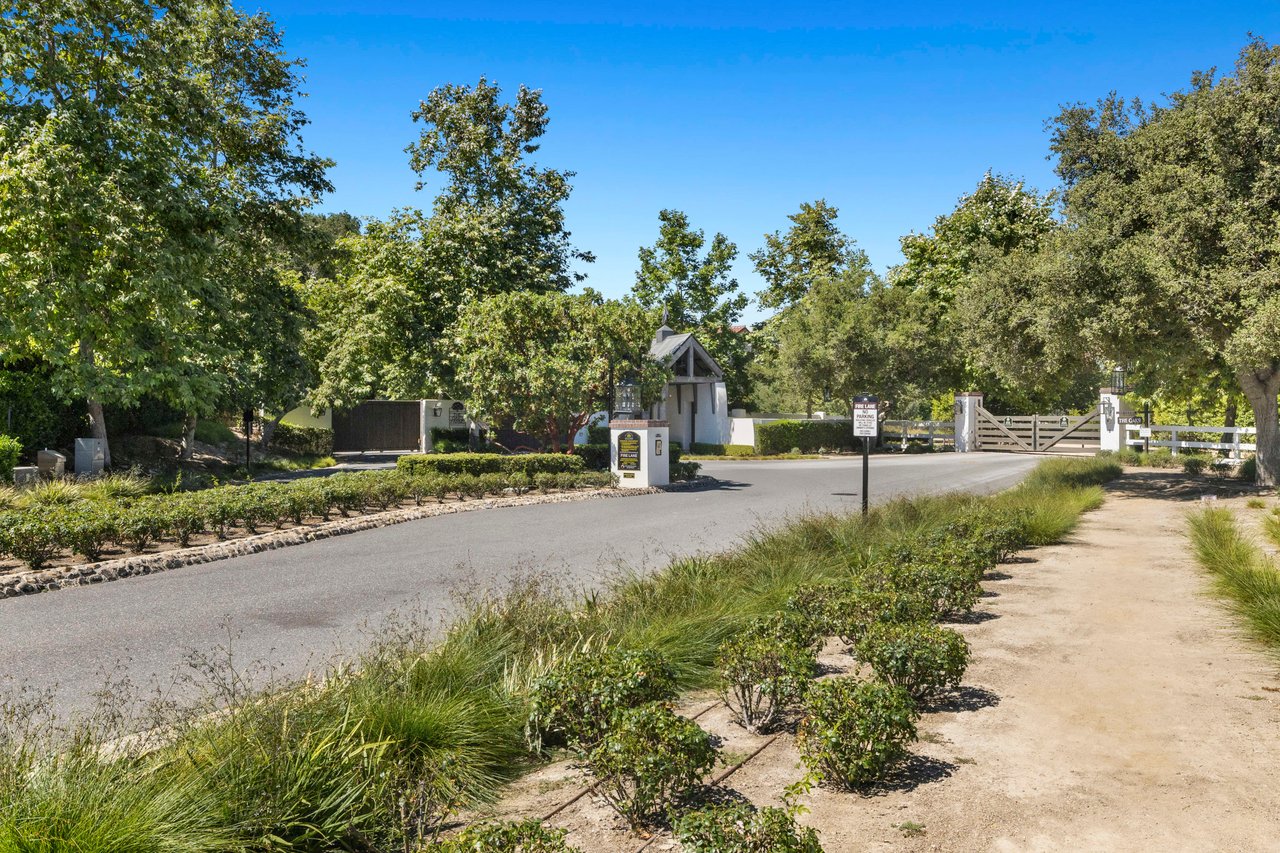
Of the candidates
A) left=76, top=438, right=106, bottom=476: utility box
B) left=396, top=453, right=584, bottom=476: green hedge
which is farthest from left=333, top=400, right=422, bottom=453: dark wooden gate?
left=76, top=438, right=106, bottom=476: utility box

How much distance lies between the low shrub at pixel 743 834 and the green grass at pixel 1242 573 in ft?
17.4

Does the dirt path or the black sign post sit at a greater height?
the black sign post

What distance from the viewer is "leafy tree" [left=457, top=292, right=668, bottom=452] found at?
2311cm

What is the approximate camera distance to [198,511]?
12500mm

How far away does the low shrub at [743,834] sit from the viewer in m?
3.38

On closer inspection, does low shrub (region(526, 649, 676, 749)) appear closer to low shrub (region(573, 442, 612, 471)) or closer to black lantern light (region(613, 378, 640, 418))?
black lantern light (region(613, 378, 640, 418))

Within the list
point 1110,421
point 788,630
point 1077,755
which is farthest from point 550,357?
point 1110,421

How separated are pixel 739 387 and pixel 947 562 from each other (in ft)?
136

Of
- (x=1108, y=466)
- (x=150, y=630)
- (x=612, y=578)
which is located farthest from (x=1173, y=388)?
(x=150, y=630)

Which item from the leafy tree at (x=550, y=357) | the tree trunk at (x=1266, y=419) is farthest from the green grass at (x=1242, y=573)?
the leafy tree at (x=550, y=357)

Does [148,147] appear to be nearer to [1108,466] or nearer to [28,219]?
[28,219]

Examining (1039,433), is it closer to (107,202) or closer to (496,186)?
(496,186)

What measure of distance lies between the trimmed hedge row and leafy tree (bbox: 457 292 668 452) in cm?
394

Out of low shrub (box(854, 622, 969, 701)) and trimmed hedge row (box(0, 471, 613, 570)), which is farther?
trimmed hedge row (box(0, 471, 613, 570))
